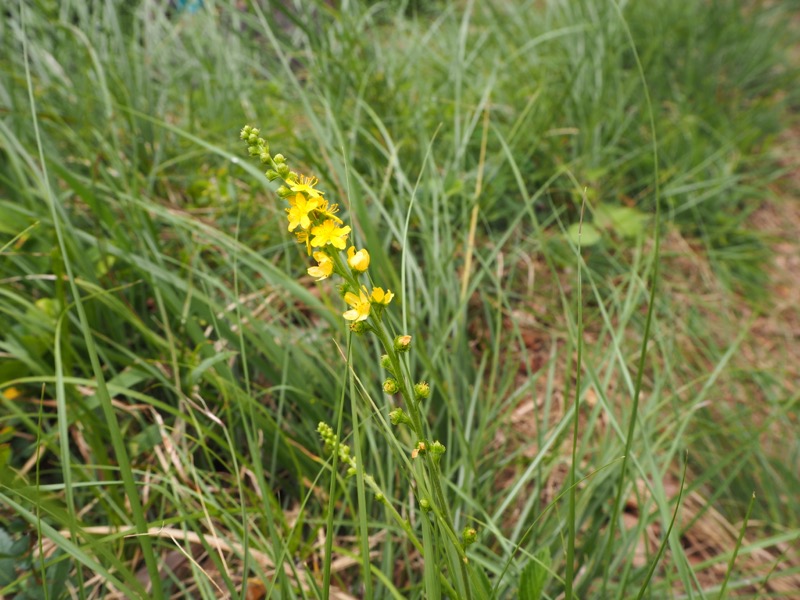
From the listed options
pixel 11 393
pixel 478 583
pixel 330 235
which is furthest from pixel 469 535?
pixel 11 393

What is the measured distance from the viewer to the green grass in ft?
4.02

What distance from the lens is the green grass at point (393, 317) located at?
1.23 metres

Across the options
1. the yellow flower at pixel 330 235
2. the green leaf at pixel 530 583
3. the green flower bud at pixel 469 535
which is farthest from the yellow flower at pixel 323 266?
the green leaf at pixel 530 583

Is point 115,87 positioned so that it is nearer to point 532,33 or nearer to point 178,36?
point 178,36

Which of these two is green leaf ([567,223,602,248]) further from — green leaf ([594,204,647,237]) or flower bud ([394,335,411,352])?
flower bud ([394,335,411,352])

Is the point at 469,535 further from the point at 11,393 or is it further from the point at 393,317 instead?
the point at 11,393

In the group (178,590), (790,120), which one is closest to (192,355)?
(178,590)

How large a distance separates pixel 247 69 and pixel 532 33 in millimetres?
1410

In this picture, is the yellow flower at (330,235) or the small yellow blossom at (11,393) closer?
the yellow flower at (330,235)

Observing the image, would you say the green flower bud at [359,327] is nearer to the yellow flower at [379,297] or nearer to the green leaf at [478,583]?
the yellow flower at [379,297]

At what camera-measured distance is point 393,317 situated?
1.31 meters

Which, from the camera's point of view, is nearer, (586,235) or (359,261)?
(359,261)

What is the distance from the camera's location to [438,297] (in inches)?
67.9

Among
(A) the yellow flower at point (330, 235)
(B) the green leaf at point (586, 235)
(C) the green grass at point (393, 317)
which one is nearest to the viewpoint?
(A) the yellow flower at point (330, 235)
